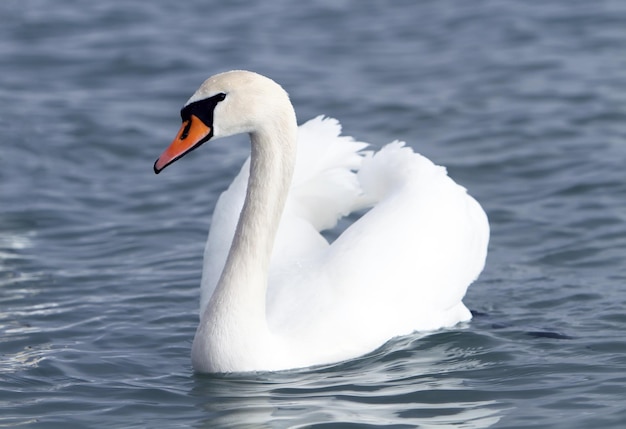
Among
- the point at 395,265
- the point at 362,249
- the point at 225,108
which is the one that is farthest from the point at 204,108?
the point at 395,265

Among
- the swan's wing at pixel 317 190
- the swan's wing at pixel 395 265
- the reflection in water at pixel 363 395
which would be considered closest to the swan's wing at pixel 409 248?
the swan's wing at pixel 395 265

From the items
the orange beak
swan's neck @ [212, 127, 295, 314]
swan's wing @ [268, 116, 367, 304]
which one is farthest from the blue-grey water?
the orange beak

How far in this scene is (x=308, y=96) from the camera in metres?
12.0

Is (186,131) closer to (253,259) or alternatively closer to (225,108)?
(225,108)

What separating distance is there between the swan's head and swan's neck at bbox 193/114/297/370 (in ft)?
0.38

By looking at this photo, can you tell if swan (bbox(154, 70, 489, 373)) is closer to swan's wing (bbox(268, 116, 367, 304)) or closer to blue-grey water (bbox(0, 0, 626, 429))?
swan's wing (bbox(268, 116, 367, 304))

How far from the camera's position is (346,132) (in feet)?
36.9

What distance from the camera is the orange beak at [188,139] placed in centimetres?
629

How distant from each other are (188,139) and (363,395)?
1437 mm

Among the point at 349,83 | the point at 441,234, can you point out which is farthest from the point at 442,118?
the point at 441,234

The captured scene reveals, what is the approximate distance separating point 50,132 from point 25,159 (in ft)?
1.95

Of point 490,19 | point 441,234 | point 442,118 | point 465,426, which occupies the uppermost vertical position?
point 490,19

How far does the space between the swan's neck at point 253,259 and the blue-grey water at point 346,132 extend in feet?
0.65

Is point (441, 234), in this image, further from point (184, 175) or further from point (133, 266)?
point (184, 175)
